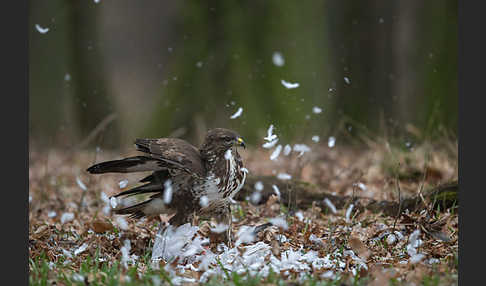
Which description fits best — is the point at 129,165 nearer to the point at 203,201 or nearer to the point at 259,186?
the point at 203,201

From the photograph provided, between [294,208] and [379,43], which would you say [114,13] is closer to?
[379,43]

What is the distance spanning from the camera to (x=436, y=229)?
466cm

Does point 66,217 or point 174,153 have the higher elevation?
point 174,153

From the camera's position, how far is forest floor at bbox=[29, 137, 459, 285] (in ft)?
12.3

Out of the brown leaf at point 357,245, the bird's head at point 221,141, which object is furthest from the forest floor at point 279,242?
the bird's head at point 221,141

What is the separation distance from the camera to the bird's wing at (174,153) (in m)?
4.44

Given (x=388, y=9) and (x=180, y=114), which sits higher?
(x=388, y=9)

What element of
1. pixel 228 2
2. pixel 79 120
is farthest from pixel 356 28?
pixel 79 120

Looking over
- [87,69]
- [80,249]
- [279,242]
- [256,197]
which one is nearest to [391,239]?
[279,242]

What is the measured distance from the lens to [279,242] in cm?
481

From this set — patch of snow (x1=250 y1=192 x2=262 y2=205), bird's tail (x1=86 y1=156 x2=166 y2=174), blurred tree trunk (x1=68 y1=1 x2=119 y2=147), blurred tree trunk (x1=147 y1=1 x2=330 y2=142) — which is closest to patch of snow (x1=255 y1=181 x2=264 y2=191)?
patch of snow (x1=250 y1=192 x2=262 y2=205)

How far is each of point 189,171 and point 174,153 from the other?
196 millimetres

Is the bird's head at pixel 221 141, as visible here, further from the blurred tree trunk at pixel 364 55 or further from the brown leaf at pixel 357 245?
the blurred tree trunk at pixel 364 55

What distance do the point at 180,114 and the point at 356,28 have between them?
171 inches
